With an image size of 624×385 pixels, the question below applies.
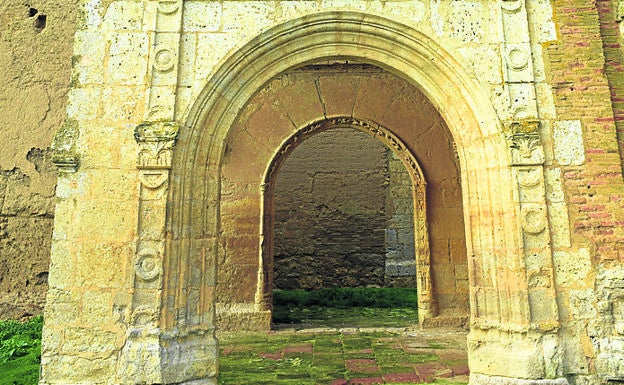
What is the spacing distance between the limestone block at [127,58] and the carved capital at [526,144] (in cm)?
317

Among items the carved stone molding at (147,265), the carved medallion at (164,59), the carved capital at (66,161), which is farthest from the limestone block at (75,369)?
the carved medallion at (164,59)

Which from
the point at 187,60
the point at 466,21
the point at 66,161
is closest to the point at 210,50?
the point at 187,60

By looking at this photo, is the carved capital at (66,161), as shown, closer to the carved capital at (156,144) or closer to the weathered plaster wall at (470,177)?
the weathered plaster wall at (470,177)

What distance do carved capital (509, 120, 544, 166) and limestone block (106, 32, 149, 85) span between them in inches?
125

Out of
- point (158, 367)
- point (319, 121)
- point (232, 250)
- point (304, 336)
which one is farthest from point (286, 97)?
point (158, 367)

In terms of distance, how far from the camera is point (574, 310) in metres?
3.19

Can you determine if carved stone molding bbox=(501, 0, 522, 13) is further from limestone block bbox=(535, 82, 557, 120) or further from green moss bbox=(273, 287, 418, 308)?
green moss bbox=(273, 287, 418, 308)

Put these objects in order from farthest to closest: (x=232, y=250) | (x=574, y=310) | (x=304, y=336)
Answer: (x=232, y=250)
(x=304, y=336)
(x=574, y=310)

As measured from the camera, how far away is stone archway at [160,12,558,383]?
317cm

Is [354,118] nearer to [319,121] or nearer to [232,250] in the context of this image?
[319,121]

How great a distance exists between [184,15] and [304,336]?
4150 millimetres

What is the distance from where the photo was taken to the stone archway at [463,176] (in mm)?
3172

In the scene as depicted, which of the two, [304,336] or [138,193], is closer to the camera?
[138,193]

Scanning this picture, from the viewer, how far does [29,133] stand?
18.8 feet
